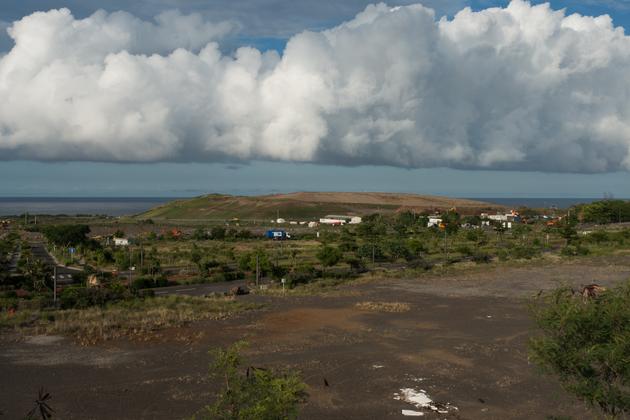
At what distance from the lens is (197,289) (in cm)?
4653

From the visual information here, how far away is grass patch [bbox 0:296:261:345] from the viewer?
3072cm

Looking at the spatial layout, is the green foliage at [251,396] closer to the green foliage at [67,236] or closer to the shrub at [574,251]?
the shrub at [574,251]

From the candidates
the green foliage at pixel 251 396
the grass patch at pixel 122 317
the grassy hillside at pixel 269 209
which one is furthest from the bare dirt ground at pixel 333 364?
the grassy hillside at pixel 269 209

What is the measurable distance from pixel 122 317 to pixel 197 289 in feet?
43.2

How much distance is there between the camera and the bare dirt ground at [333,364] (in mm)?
20203

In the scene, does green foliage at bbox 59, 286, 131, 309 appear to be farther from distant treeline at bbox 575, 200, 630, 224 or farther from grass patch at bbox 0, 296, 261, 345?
distant treeline at bbox 575, 200, 630, 224

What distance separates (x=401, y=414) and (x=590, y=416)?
6.31 metres

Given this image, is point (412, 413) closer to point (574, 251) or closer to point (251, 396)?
point (251, 396)

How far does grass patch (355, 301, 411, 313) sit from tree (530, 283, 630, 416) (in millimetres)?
22722

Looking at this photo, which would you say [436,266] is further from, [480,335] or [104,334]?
[104,334]

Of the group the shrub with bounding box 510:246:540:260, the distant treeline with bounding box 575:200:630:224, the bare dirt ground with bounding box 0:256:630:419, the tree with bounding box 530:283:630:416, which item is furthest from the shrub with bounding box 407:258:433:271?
the distant treeline with bounding box 575:200:630:224

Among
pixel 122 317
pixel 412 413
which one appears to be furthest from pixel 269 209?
pixel 412 413

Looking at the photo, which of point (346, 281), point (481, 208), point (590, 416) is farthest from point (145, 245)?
point (481, 208)

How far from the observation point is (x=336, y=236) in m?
93.9
